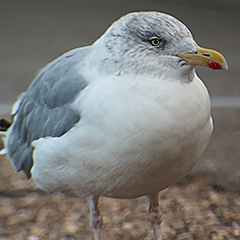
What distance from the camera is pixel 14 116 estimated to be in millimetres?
1348

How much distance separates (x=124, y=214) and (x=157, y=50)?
3.28 ft

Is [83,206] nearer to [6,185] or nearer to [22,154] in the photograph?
[6,185]

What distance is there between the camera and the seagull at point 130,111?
88 cm

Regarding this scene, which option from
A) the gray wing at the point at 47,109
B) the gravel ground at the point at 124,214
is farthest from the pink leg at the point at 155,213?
the gray wing at the point at 47,109

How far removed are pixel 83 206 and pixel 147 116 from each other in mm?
1010

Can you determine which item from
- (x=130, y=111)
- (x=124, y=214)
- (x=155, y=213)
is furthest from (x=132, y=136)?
(x=124, y=214)

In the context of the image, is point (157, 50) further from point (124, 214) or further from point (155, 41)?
point (124, 214)

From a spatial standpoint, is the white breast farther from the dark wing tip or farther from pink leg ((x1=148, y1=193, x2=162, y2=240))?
the dark wing tip

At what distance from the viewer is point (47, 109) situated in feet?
3.51

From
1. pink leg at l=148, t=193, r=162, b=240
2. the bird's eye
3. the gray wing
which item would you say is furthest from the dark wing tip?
the bird's eye

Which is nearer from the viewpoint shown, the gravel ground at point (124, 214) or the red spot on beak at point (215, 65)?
the red spot on beak at point (215, 65)

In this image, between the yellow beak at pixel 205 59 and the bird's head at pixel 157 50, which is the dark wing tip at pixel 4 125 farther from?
the yellow beak at pixel 205 59

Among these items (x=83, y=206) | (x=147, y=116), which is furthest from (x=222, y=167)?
(x=147, y=116)

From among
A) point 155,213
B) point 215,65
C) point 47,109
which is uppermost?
point 215,65
